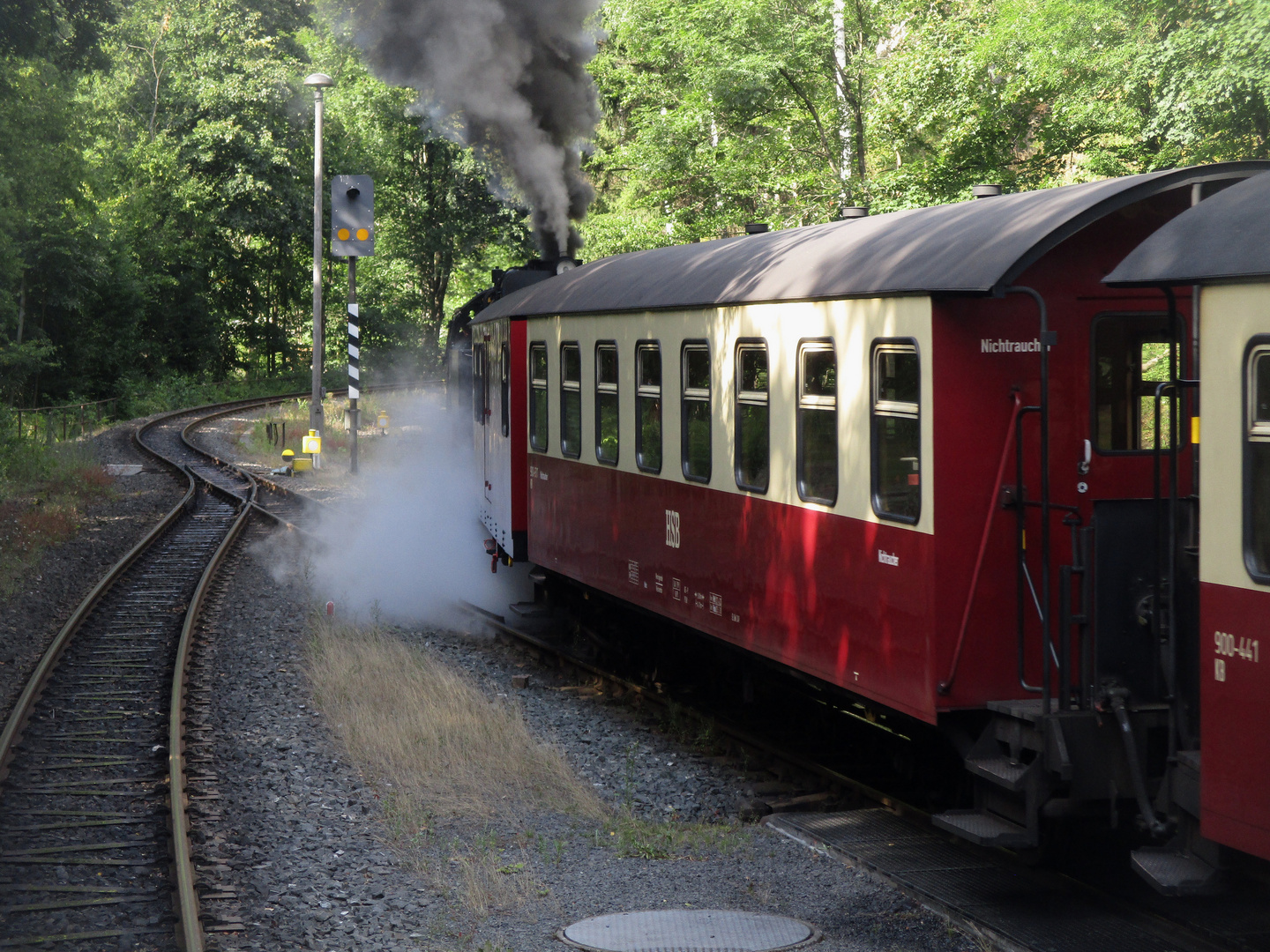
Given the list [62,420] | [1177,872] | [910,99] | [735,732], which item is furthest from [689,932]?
[62,420]

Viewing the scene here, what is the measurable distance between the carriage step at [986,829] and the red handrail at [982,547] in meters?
0.59

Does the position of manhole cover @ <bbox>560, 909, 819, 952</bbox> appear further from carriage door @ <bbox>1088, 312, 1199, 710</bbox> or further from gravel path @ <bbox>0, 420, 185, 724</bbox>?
gravel path @ <bbox>0, 420, 185, 724</bbox>

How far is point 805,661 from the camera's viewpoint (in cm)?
774

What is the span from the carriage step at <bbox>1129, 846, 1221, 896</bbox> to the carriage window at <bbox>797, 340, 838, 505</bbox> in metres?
2.51

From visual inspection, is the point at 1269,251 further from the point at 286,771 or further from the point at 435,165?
the point at 435,165

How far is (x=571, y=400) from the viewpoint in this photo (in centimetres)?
1174

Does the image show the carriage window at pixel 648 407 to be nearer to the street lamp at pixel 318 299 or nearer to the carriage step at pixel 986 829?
the carriage step at pixel 986 829

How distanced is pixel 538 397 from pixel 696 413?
3.64 m

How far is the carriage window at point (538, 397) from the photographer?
12438 mm

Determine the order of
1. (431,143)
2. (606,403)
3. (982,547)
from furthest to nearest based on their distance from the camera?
(431,143) → (606,403) → (982,547)

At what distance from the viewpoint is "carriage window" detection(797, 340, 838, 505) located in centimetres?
733

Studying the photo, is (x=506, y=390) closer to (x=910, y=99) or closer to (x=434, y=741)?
Answer: (x=434, y=741)

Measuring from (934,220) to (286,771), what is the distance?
207 inches

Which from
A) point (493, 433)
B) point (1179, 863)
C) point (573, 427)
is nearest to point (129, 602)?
point (493, 433)
